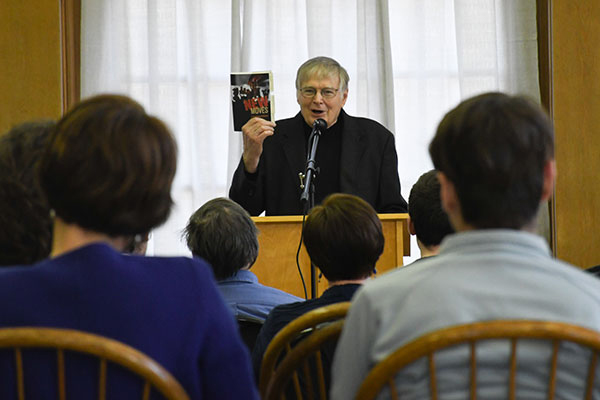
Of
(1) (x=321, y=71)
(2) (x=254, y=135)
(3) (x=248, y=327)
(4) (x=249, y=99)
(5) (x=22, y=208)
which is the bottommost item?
(3) (x=248, y=327)

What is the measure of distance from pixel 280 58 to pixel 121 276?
162 inches

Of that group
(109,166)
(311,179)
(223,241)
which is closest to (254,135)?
(311,179)

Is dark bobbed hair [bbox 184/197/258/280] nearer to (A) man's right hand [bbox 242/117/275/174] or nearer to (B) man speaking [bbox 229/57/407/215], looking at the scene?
(A) man's right hand [bbox 242/117/275/174]

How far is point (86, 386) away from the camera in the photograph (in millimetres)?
1001

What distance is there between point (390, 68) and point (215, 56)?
114 centimetres

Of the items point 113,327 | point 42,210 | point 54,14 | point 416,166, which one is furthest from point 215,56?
point 113,327

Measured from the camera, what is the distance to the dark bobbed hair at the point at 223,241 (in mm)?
2186

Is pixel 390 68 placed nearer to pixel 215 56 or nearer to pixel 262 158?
pixel 215 56

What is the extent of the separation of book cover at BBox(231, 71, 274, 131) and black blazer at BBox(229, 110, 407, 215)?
54 cm

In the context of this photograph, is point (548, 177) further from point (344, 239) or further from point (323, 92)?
point (323, 92)

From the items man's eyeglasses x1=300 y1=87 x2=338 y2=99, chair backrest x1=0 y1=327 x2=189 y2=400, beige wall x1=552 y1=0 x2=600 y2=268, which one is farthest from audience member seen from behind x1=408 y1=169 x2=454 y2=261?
beige wall x1=552 y1=0 x2=600 y2=268

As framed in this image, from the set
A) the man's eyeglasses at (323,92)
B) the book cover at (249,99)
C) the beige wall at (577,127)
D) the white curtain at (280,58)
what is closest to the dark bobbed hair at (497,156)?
the book cover at (249,99)

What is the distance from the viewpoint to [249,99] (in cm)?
310

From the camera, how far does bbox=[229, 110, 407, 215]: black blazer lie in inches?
145
